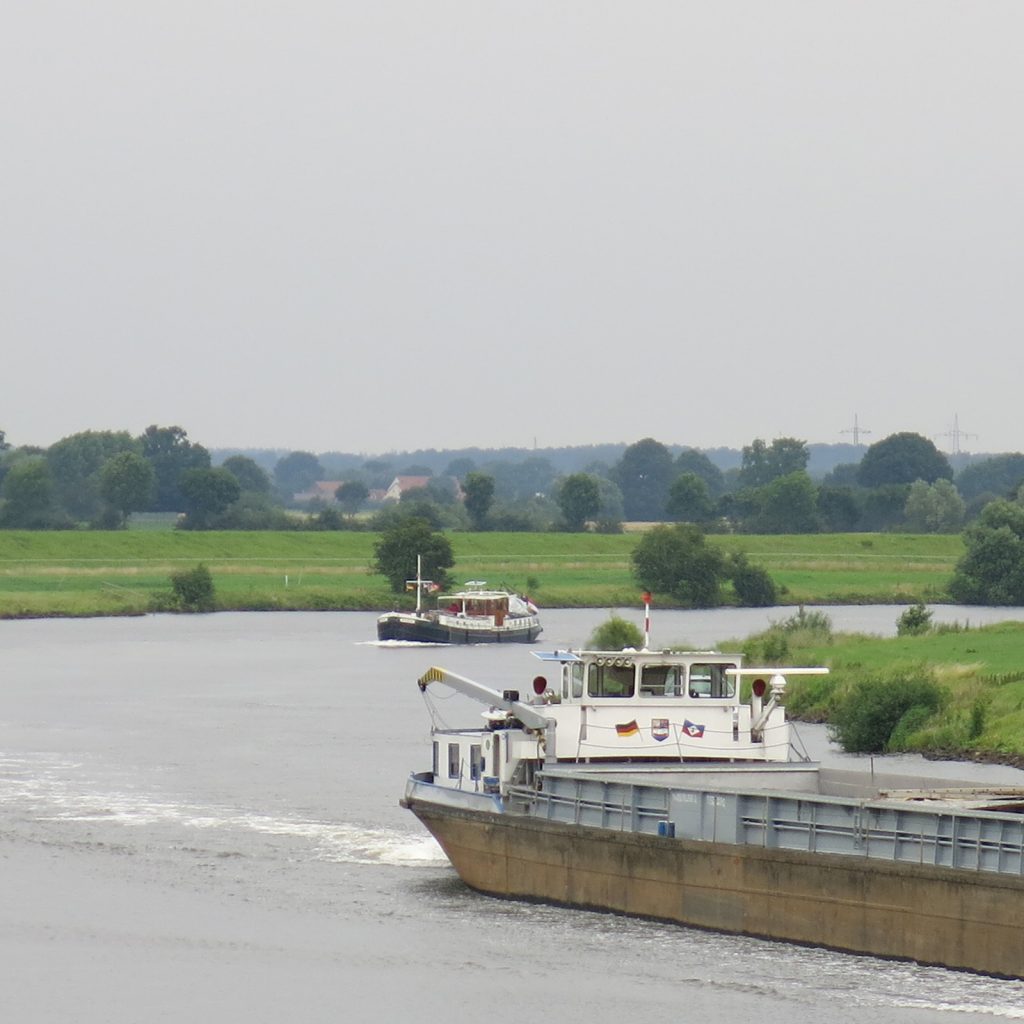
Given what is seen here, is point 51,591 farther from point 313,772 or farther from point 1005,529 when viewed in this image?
point 313,772

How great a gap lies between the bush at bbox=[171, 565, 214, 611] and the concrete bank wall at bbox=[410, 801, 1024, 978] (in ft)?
268

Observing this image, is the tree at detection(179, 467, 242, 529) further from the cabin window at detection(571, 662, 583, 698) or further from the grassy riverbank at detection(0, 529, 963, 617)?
the cabin window at detection(571, 662, 583, 698)

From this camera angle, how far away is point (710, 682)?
31.6m

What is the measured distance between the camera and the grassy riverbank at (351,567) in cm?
11525

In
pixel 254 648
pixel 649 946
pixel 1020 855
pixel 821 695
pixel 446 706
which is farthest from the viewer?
pixel 254 648

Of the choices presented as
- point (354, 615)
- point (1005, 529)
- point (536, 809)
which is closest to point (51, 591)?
point (354, 615)

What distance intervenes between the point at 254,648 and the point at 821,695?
3495 centimetres

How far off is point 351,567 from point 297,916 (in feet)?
335

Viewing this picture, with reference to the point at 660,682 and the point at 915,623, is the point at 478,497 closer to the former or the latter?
the point at 915,623

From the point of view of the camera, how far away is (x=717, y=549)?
392 ft

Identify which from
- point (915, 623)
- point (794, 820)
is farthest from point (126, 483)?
point (794, 820)

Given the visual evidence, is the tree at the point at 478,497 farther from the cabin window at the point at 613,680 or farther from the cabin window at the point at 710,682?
the cabin window at the point at 613,680

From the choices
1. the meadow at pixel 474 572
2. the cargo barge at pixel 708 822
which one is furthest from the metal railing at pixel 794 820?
the meadow at pixel 474 572

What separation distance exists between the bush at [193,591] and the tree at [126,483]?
7792 cm
